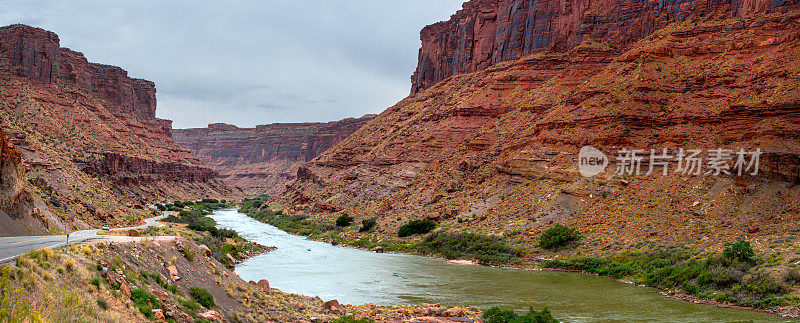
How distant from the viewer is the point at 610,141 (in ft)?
129

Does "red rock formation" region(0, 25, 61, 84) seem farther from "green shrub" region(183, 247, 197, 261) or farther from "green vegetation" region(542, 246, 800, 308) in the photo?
"green vegetation" region(542, 246, 800, 308)

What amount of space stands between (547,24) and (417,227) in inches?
1412

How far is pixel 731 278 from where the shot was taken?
2159 cm

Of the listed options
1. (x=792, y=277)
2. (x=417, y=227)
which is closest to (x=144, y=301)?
(x=792, y=277)

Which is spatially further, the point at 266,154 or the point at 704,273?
the point at 266,154

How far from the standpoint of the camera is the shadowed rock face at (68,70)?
6706cm

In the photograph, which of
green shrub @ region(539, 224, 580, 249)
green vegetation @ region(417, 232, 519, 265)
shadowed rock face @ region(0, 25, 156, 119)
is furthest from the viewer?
shadowed rock face @ region(0, 25, 156, 119)

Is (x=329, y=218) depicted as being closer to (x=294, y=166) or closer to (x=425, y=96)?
(x=425, y=96)

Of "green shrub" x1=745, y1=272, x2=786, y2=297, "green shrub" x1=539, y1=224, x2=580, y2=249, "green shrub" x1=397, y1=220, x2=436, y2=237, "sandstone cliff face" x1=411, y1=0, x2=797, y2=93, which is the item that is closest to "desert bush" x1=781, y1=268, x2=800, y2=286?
"green shrub" x1=745, y1=272, x2=786, y2=297

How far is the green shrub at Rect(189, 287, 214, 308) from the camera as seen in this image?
1283cm

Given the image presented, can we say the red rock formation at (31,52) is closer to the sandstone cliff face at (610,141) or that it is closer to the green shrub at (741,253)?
the sandstone cliff face at (610,141)

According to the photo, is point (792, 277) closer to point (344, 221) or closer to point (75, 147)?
point (344, 221)

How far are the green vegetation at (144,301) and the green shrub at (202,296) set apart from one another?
215 centimetres

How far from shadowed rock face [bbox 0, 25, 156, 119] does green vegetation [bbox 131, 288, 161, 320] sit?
74.4m
